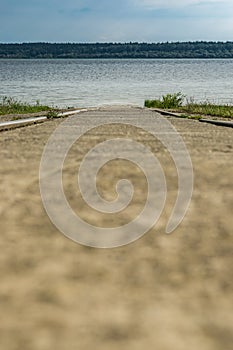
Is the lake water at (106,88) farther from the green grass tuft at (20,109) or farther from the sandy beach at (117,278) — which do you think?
the sandy beach at (117,278)

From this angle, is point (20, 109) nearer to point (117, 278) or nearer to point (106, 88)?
point (117, 278)

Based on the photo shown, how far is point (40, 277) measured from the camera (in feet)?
12.3

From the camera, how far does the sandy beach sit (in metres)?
3.04

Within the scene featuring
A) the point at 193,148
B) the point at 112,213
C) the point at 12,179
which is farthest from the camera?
the point at 193,148

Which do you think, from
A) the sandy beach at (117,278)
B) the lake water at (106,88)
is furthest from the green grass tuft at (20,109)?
the sandy beach at (117,278)

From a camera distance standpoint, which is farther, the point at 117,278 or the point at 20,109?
the point at 20,109

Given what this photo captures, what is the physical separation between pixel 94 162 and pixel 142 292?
3.30 meters

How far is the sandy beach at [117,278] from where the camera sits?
3.04 metres

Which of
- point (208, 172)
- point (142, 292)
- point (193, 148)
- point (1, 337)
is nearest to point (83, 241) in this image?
point (142, 292)

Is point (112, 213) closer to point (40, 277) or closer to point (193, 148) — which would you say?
point (40, 277)

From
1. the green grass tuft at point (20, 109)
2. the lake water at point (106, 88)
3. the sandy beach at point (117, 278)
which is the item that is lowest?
the lake water at point (106, 88)

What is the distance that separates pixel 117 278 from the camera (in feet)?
12.3

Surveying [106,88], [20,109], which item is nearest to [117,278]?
[20,109]

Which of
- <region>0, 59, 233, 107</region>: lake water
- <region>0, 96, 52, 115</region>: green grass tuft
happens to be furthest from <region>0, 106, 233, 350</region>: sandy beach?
<region>0, 59, 233, 107</region>: lake water
